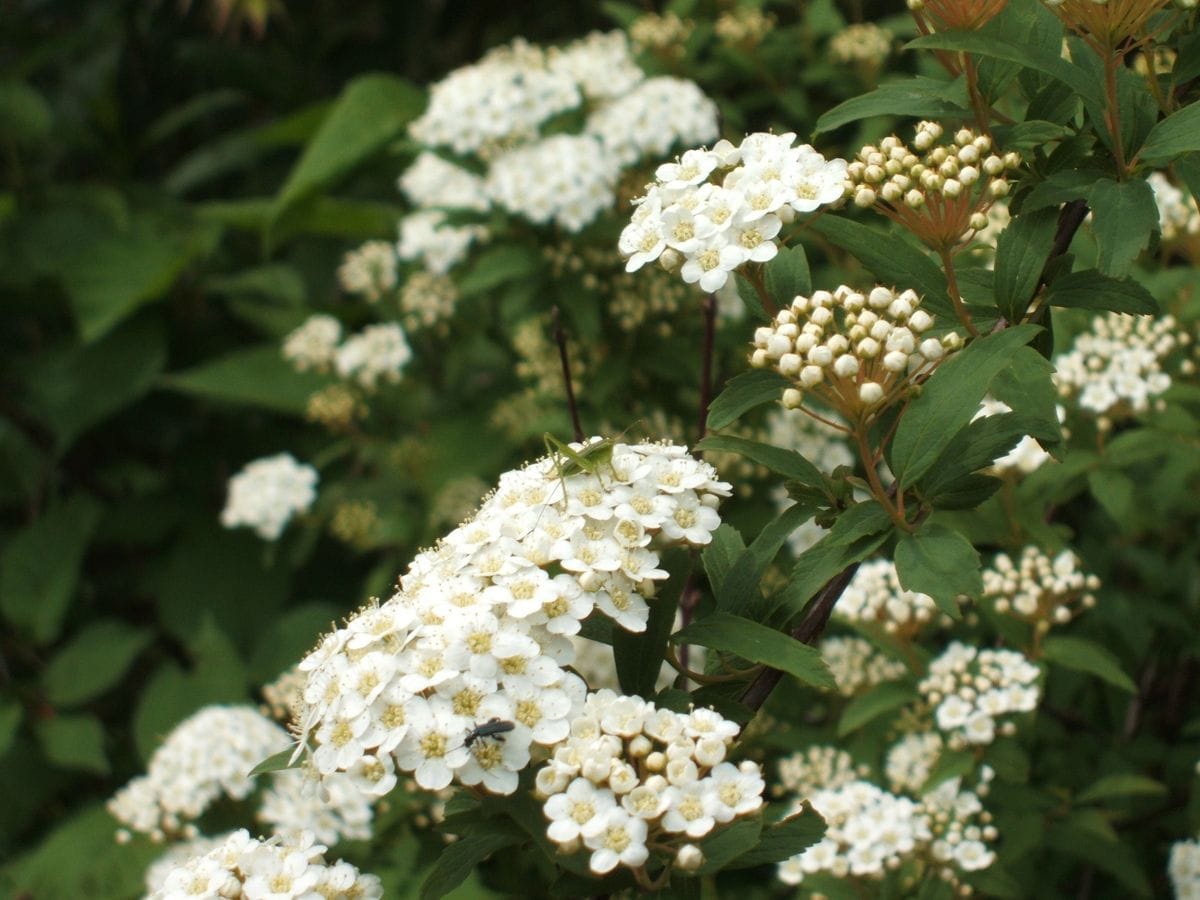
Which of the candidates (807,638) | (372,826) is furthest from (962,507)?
(372,826)

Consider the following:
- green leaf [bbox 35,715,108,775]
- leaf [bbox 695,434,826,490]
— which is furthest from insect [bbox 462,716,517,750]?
green leaf [bbox 35,715,108,775]

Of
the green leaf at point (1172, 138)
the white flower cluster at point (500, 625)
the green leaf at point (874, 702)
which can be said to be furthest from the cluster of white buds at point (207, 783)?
the green leaf at point (1172, 138)

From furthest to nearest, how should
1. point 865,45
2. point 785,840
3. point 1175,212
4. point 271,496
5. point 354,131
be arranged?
1. point 354,131
2. point 271,496
3. point 865,45
4. point 1175,212
5. point 785,840

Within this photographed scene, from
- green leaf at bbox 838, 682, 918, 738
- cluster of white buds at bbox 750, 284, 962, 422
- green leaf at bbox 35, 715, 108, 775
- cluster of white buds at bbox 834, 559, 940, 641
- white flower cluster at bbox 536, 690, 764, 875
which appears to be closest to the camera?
white flower cluster at bbox 536, 690, 764, 875

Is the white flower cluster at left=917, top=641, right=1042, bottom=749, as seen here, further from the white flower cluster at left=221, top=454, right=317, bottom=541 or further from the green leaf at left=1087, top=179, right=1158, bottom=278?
the white flower cluster at left=221, top=454, right=317, bottom=541

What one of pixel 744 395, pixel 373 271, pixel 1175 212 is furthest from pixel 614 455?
pixel 373 271

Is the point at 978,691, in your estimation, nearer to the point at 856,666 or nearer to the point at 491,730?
the point at 856,666
